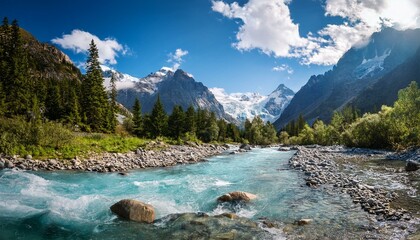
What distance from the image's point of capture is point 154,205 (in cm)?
1609

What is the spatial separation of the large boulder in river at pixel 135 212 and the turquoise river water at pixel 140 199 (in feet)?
1.34

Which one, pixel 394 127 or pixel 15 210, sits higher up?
pixel 394 127

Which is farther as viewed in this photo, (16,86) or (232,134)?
(232,134)

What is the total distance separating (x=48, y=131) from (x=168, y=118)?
52078mm

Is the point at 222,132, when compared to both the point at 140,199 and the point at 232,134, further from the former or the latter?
the point at 140,199

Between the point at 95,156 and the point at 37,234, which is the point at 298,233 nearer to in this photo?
the point at 37,234

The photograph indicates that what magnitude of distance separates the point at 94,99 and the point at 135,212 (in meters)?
55.0

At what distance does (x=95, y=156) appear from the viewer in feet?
108

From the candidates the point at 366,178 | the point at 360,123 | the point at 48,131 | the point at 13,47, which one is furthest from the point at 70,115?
the point at 360,123

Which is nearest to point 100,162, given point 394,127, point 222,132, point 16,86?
point 16,86

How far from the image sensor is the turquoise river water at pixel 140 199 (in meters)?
12.0

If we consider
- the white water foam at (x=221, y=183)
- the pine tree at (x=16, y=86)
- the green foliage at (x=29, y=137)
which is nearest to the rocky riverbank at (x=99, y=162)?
the green foliage at (x=29, y=137)

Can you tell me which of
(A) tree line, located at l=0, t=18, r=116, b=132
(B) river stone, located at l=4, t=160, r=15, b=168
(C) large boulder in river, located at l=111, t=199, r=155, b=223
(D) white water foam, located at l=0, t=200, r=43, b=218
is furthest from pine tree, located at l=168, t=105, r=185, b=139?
(C) large boulder in river, located at l=111, t=199, r=155, b=223

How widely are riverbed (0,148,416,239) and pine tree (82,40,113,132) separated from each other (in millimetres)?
38620
